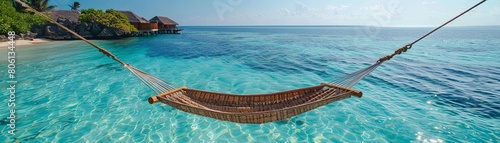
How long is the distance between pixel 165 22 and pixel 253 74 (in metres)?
41.6

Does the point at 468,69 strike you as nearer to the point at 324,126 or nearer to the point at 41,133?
the point at 324,126

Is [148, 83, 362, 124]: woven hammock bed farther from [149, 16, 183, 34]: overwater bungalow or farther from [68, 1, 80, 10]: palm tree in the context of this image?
[68, 1, 80, 10]: palm tree

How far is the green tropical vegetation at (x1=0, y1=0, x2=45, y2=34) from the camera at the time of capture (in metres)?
23.8

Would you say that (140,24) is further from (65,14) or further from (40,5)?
(40,5)

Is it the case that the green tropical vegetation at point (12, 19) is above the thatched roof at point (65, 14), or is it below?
below

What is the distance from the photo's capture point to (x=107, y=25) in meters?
34.2

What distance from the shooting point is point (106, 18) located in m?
34.6

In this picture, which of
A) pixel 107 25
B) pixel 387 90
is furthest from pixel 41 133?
pixel 107 25

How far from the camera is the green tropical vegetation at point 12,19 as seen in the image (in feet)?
77.9

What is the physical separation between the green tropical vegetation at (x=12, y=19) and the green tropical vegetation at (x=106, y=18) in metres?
5.72

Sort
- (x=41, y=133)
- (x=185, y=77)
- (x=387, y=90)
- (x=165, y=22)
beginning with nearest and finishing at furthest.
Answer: (x=41, y=133), (x=387, y=90), (x=185, y=77), (x=165, y=22)

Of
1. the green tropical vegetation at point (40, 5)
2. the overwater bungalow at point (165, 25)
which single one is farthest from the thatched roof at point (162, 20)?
the green tropical vegetation at point (40, 5)

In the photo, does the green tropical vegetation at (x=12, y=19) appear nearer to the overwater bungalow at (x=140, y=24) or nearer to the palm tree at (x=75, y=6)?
the overwater bungalow at (x=140, y=24)

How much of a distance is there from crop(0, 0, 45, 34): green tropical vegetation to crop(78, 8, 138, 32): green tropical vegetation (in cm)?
572
